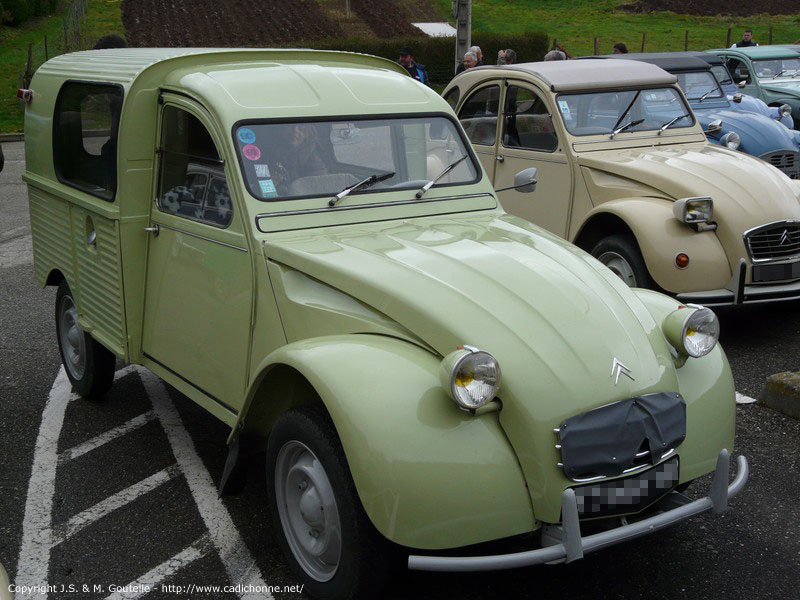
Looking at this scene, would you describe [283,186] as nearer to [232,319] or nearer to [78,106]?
[232,319]

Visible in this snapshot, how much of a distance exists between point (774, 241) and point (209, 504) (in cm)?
446

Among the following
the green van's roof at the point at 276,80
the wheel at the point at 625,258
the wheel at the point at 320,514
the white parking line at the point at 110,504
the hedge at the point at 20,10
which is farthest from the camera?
the hedge at the point at 20,10

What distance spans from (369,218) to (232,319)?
79 centimetres

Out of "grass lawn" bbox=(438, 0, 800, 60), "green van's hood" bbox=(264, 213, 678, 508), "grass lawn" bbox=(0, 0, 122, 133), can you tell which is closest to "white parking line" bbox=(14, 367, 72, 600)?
"green van's hood" bbox=(264, 213, 678, 508)

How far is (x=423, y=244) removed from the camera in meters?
4.14

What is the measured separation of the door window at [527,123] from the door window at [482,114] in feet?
0.51

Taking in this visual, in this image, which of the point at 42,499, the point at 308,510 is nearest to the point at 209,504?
the point at 42,499

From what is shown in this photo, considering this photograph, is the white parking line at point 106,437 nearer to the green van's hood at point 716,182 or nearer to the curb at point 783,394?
the curb at point 783,394

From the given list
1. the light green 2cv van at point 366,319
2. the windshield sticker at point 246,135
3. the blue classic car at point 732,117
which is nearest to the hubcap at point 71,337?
the light green 2cv van at point 366,319

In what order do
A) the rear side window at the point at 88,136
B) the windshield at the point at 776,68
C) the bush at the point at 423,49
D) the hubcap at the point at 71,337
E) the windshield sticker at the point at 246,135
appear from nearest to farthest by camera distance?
the windshield sticker at the point at 246,135 < the rear side window at the point at 88,136 < the hubcap at the point at 71,337 < the windshield at the point at 776,68 < the bush at the point at 423,49

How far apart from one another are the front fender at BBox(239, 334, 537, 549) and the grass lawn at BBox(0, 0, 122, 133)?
21782 mm

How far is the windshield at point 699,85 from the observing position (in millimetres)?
11016

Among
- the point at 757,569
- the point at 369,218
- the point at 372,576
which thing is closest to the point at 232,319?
the point at 369,218

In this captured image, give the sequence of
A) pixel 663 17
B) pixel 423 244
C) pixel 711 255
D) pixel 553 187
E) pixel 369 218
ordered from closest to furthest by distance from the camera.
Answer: pixel 423 244, pixel 369 218, pixel 711 255, pixel 553 187, pixel 663 17
